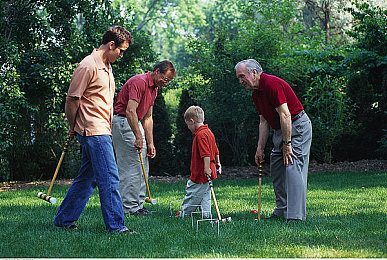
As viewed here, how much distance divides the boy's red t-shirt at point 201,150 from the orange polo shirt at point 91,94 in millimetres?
1260

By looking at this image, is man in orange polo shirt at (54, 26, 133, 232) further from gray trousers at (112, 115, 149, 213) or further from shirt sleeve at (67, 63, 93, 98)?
gray trousers at (112, 115, 149, 213)

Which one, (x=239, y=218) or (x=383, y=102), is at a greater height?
(x=383, y=102)

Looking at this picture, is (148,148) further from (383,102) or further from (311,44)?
(311,44)

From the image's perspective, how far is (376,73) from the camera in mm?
11312

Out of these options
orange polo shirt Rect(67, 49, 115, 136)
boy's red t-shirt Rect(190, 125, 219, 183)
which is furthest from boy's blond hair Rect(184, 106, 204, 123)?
orange polo shirt Rect(67, 49, 115, 136)

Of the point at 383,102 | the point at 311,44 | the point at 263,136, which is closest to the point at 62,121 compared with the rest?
the point at 263,136

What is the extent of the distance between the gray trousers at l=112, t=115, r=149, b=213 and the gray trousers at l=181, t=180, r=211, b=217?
65 centimetres

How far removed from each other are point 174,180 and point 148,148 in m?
3.97

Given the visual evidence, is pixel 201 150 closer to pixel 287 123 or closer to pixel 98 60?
pixel 287 123

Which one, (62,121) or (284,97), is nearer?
(284,97)

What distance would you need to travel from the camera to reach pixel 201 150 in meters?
4.94

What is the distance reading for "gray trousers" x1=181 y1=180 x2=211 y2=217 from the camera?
5.16m

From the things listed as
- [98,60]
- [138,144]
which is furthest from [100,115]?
[138,144]

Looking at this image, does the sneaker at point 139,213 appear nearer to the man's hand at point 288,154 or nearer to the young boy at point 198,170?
the young boy at point 198,170
